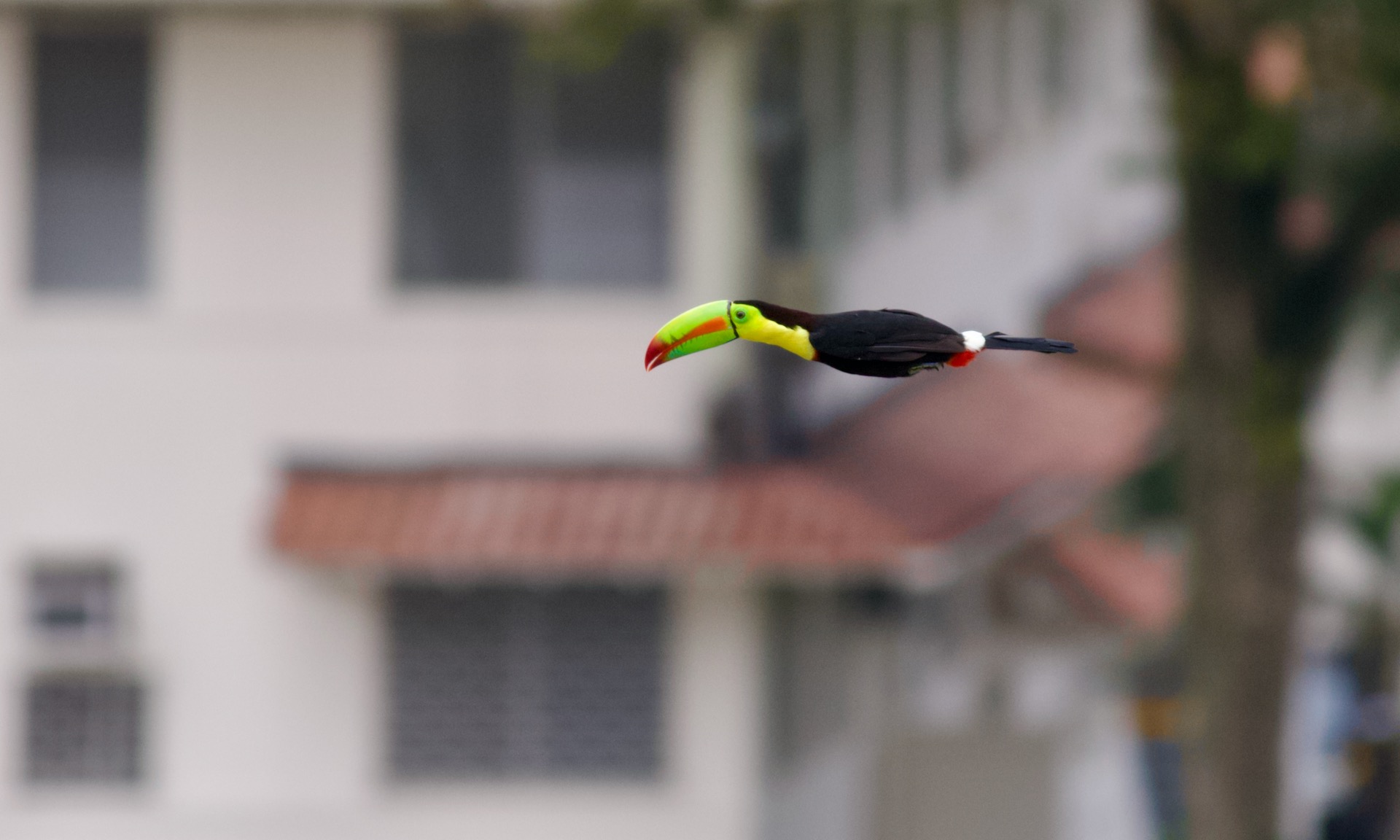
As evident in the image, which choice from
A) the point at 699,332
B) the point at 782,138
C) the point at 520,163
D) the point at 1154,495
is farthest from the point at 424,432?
the point at 699,332

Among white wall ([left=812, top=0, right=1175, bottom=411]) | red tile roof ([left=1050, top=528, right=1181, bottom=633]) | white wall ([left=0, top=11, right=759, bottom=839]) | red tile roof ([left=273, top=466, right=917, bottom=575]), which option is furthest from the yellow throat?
white wall ([left=0, top=11, right=759, bottom=839])

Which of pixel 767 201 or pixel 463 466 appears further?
pixel 767 201

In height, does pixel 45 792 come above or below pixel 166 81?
below

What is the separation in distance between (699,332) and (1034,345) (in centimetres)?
29

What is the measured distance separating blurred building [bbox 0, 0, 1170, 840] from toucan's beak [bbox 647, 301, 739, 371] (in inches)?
572

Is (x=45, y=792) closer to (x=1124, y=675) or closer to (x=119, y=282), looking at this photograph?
(x=119, y=282)

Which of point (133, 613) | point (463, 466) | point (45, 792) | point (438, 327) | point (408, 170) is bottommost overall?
point (45, 792)

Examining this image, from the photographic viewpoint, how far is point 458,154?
17.6m

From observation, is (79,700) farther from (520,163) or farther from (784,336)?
(784,336)

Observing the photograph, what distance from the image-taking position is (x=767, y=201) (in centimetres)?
1922

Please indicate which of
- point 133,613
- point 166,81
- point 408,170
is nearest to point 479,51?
point 408,170

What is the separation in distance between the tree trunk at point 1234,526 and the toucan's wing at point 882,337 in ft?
27.8

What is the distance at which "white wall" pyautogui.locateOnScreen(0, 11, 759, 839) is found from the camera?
17516 mm

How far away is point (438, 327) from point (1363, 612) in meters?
7.81
